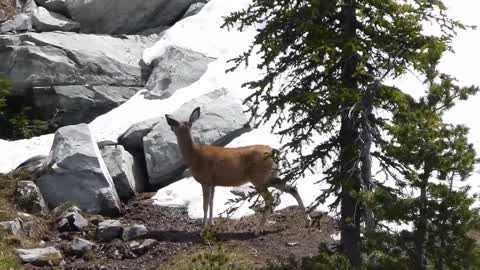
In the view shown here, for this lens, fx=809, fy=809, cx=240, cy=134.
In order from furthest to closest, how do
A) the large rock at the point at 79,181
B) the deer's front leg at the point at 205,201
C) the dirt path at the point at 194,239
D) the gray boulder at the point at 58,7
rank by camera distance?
the gray boulder at the point at 58,7 → the large rock at the point at 79,181 → the deer's front leg at the point at 205,201 → the dirt path at the point at 194,239

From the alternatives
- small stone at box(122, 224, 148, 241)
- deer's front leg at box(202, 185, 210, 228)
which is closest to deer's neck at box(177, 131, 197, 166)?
deer's front leg at box(202, 185, 210, 228)

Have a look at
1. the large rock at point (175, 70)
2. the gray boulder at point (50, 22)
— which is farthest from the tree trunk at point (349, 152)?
the gray boulder at point (50, 22)

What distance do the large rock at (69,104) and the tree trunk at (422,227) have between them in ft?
46.1

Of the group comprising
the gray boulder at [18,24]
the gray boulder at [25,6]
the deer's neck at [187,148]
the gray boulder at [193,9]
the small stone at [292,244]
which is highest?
the gray boulder at [193,9]

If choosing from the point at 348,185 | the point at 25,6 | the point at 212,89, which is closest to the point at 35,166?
the point at 212,89

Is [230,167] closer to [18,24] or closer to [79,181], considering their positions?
[79,181]

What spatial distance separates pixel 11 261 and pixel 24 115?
8.24 m

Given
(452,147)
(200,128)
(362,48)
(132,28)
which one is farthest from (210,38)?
(452,147)

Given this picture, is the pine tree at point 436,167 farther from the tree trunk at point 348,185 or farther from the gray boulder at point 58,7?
the gray boulder at point 58,7

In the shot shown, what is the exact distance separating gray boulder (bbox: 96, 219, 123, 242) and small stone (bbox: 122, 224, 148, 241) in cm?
13

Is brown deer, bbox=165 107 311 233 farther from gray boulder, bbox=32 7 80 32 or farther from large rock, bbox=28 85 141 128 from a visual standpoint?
gray boulder, bbox=32 7 80 32

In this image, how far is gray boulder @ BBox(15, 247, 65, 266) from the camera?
13578 mm

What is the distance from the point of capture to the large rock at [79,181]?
16.4 meters

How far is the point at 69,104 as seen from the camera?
2111cm
